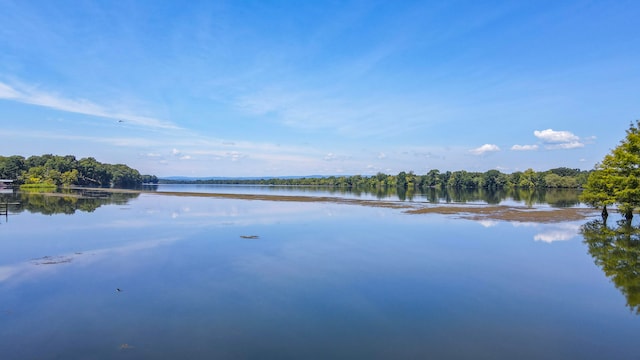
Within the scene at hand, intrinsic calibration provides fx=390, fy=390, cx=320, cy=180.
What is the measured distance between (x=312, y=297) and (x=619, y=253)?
16152 millimetres

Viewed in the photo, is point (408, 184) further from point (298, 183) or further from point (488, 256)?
point (488, 256)

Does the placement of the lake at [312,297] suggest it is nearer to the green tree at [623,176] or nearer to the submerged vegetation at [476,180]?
the green tree at [623,176]

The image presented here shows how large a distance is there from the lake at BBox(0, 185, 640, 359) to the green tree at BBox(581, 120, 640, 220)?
7.63m

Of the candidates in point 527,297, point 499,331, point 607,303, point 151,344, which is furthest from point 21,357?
point 607,303

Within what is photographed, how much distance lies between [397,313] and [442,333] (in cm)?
146

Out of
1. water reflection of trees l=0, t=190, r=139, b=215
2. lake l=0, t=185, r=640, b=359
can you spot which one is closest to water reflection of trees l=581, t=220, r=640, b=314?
lake l=0, t=185, r=640, b=359

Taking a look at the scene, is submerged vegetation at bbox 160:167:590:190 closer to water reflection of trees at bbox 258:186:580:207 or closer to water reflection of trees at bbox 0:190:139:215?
water reflection of trees at bbox 258:186:580:207

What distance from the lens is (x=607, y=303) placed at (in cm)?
1123

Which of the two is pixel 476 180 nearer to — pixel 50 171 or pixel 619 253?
pixel 619 253

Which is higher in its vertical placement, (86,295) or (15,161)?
(15,161)

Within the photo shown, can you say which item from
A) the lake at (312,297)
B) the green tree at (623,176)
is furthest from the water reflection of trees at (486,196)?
the lake at (312,297)

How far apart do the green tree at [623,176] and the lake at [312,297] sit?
7.63 m

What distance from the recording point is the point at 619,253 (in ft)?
60.5

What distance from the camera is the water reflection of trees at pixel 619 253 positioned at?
12.8 meters
